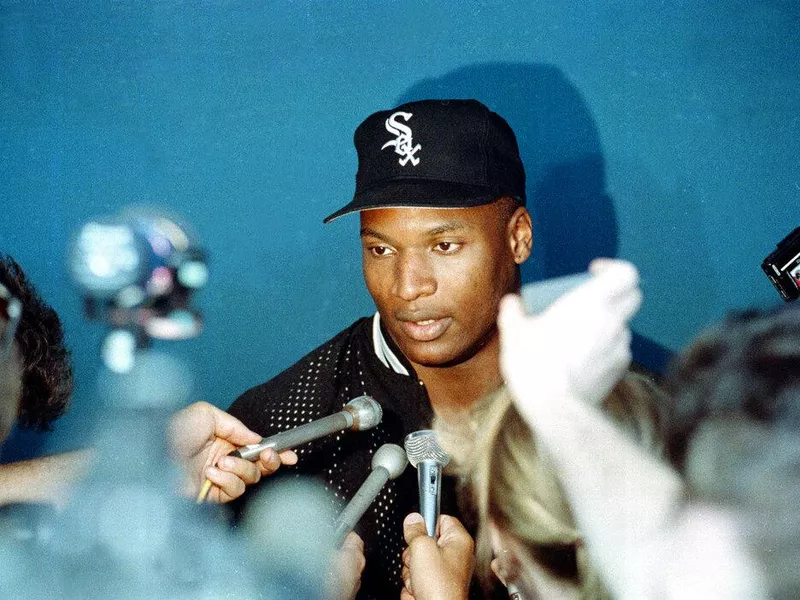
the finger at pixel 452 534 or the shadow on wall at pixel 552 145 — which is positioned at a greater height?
the shadow on wall at pixel 552 145

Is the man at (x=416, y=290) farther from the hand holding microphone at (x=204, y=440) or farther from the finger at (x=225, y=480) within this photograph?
the finger at (x=225, y=480)

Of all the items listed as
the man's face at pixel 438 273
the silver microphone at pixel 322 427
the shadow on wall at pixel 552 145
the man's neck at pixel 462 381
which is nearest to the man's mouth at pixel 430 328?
the man's face at pixel 438 273

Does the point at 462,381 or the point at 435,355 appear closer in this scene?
the point at 435,355

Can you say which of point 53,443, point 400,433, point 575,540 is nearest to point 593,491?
point 575,540

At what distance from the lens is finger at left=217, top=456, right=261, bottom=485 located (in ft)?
4.82

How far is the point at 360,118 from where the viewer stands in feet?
7.73

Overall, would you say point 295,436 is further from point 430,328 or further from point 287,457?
point 430,328

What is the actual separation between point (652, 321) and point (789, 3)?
0.98 m

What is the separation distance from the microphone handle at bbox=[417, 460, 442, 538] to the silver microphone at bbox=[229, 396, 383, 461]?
149 mm

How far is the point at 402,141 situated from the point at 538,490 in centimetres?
92

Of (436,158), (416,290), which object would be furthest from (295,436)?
(436,158)

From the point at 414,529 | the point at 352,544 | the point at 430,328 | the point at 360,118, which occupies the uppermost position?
the point at 360,118

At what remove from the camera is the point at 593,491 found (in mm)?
884

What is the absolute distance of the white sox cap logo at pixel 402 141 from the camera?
6.12ft
